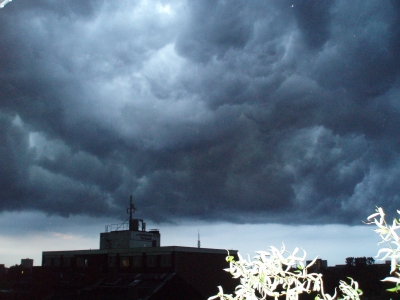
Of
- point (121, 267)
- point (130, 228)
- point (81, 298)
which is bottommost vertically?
point (81, 298)

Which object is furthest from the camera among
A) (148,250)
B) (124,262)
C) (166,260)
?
(124,262)

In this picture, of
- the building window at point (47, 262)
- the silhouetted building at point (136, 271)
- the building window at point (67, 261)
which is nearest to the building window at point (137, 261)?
the silhouetted building at point (136, 271)

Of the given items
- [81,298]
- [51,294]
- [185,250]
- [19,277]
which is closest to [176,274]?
[185,250]

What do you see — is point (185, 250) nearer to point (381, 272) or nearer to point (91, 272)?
point (91, 272)

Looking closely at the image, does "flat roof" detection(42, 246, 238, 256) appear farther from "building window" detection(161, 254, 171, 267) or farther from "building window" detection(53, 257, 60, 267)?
"building window" detection(53, 257, 60, 267)

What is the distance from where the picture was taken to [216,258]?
182 feet

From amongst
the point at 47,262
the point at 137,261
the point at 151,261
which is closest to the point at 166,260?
the point at 151,261

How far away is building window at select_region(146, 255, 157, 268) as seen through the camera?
2031 inches

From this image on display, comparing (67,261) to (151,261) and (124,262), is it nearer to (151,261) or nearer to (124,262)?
(124,262)

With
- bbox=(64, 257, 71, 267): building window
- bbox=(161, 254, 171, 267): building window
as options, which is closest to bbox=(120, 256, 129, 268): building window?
bbox=(161, 254, 171, 267): building window

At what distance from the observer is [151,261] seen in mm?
51969

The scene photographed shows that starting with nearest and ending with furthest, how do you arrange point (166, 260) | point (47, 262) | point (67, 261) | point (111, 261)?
point (166, 260), point (111, 261), point (67, 261), point (47, 262)

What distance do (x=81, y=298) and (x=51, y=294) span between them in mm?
6978

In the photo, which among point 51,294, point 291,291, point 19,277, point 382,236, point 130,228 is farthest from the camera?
point 19,277
